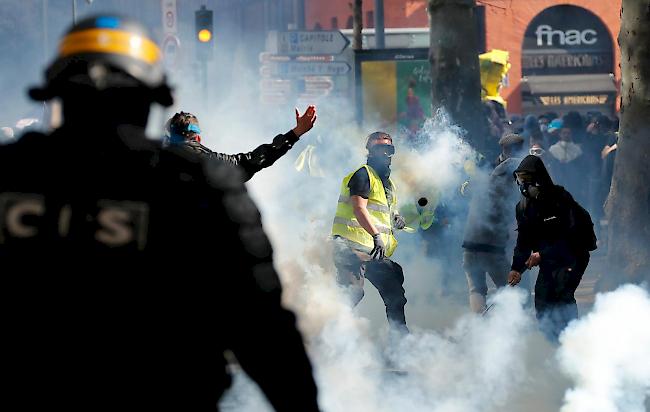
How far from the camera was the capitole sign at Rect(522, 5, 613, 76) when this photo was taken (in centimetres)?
3584

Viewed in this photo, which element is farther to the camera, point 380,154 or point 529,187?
point 380,154

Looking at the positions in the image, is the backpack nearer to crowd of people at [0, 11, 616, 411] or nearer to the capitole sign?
crowd of people at [0, 11, 616, 411]

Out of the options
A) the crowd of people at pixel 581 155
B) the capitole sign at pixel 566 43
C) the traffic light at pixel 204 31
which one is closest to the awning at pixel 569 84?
the capitole sign at pixel 566 43

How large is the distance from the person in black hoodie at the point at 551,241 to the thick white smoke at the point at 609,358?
18 cm

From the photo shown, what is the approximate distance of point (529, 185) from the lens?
839 centimetres

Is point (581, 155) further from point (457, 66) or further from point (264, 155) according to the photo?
point (264, 155)

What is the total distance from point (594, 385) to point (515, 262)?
1.30 meters

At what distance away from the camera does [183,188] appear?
2.25m

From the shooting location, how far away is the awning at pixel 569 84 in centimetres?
3500

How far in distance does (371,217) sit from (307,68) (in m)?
11.7

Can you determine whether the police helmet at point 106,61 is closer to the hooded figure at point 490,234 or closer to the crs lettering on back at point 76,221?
the crs lettering on back at point 76,221

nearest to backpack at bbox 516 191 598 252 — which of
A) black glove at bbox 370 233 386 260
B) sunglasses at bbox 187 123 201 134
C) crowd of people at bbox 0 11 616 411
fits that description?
black glove at bbox 370 233 386 260

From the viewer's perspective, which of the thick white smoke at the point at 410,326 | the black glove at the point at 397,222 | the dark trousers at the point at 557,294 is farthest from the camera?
the black glove at the point at 397,222

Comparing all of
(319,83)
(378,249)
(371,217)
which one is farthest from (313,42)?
(378,249)
